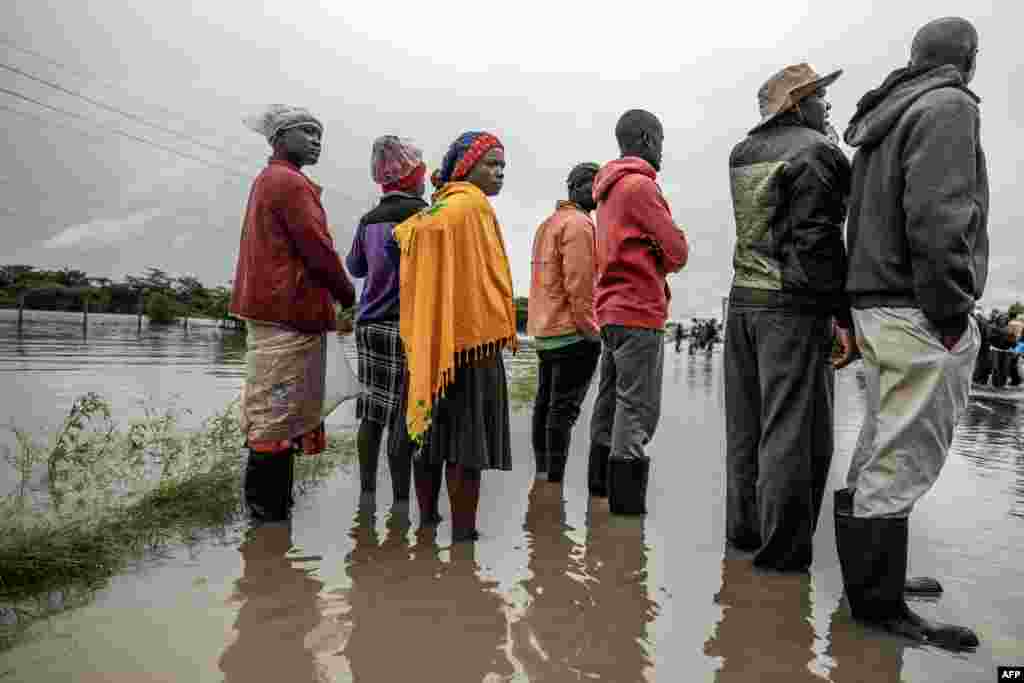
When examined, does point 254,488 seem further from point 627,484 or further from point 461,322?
point 627,484

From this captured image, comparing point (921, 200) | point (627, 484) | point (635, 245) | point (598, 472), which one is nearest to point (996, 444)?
point (598, 472)

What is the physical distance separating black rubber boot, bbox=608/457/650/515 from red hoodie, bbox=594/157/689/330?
76 cm

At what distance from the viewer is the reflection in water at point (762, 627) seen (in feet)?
7.55

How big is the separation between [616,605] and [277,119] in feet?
9.74

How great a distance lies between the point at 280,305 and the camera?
3852mm

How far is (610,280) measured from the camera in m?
4.32

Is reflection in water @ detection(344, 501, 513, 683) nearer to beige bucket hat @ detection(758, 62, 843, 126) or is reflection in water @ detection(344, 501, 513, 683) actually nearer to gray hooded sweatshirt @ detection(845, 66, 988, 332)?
gray hooded sweatshirt @ detection(845, 66, 988, 332)

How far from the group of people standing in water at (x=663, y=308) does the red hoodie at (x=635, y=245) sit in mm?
12

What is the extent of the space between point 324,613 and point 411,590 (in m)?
0.38

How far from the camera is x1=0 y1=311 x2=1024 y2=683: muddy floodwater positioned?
227 cm

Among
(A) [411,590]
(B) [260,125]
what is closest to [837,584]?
(A) [411,590]

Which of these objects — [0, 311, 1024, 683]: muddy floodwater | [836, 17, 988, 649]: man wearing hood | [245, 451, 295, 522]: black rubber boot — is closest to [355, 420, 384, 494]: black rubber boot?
[0, 311, 1024, 683]: muddy floodwater

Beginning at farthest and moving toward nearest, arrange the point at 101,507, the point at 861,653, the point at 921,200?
1. the point at 101,507
2. the point at 921,200
3. the point at 861,653

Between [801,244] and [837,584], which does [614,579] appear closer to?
[837,584]
